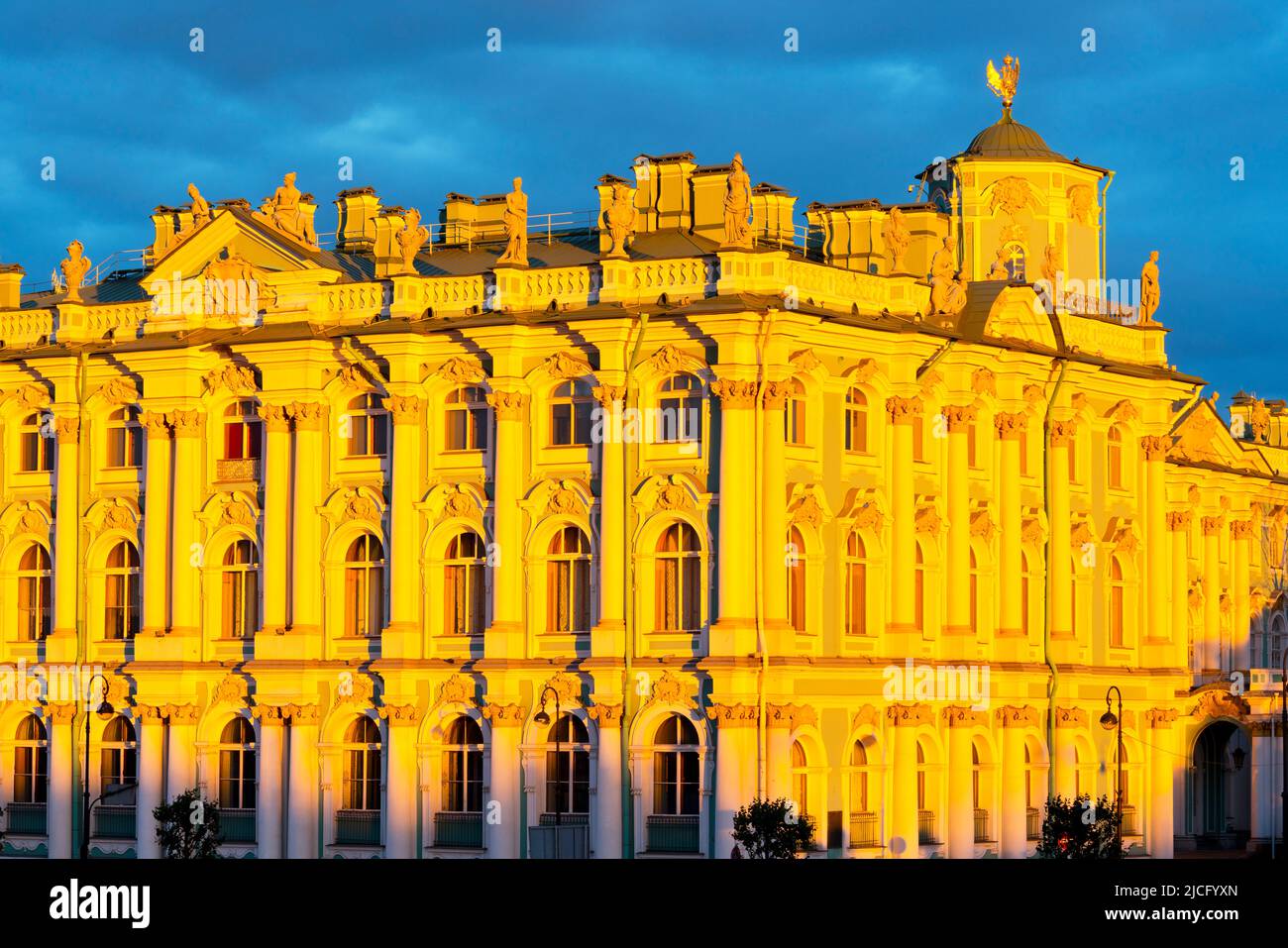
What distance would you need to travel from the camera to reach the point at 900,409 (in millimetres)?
91250

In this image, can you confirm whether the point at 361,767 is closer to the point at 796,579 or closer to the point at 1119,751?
the point at 796,579

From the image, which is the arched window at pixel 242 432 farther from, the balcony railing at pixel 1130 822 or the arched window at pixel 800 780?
the balcony railing at pixel 1130 822

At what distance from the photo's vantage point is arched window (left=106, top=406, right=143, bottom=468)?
96.4 m

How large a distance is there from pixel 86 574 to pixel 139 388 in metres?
5.27

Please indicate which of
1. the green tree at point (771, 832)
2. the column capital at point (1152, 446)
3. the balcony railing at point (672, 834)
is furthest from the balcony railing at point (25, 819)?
the column capital at point (1152, 446)

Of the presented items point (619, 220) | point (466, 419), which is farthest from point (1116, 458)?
point (466, 419)

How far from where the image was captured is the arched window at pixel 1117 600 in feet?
336

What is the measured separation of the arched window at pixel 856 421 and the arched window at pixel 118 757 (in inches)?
829

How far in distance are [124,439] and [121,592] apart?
4.23 meters

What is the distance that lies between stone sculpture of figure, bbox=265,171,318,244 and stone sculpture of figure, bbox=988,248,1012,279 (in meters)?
19.8

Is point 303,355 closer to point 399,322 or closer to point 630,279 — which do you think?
point 399,322

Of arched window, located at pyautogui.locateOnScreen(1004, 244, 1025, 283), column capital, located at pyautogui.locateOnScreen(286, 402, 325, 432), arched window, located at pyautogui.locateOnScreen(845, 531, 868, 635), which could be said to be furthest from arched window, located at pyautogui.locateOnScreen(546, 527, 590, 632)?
arched window, located at pyautogui.locateOnScreen(1004, 244, 1025, 283)
